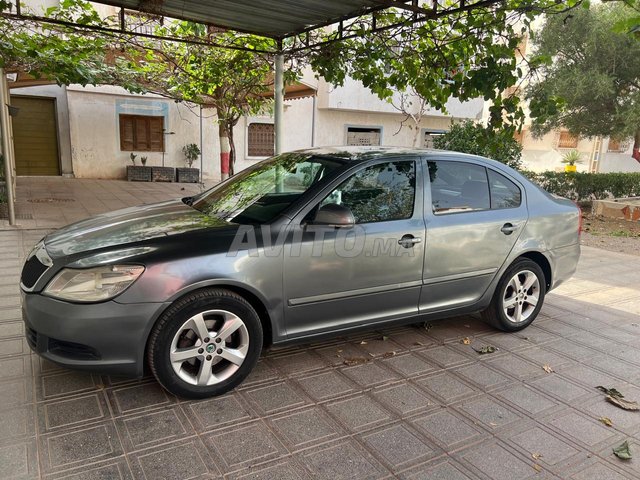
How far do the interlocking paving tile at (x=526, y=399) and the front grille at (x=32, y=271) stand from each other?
9.98ft

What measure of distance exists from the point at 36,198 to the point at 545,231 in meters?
11.0

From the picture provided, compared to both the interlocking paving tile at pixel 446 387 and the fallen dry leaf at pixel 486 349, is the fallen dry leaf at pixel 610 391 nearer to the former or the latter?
the fallen dry leaf at pixel 486 349

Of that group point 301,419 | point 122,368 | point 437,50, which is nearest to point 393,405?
point 301,419

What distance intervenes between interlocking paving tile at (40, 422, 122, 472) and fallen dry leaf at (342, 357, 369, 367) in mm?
1640

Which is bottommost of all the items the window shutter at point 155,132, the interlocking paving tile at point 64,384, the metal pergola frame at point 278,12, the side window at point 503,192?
the interlocking paving tile at point 64,384

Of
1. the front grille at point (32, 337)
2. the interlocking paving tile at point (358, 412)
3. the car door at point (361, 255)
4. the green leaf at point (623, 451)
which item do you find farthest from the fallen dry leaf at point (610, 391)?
the front grille at point (32, 337)

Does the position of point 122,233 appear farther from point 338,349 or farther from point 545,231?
point 545,231

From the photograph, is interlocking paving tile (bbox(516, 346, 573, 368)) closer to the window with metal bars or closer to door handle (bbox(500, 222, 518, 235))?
door handle (bbox(500, 222, 518, 235))

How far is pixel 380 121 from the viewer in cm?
2064

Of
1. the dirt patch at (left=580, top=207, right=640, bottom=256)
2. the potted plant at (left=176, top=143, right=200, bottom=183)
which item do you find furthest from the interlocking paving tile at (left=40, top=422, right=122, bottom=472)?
the potted plant at (left=176, top=143, right=200, bottom=183)

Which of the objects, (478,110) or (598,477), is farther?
(478,110)

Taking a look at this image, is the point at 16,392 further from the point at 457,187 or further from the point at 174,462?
the point at 457,187

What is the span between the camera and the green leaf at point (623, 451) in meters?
2.64

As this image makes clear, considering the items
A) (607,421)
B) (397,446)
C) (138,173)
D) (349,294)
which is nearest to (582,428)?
(607,421)
